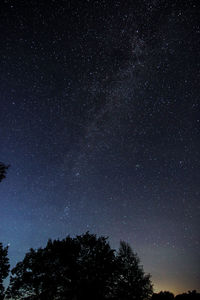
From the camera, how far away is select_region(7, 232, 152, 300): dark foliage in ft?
73.9

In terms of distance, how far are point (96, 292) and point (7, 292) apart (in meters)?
11.0

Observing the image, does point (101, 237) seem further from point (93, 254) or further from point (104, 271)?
point (104, 271)

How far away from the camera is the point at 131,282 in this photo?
Result: 2561cm

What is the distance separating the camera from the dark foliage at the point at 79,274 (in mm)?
22531

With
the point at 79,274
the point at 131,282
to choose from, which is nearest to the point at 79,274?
the point at 79,274

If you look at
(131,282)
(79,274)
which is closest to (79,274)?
(79,274)

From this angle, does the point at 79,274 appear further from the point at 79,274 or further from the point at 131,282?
the point at 131,282

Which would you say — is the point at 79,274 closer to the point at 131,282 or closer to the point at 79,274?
the point at 79,274

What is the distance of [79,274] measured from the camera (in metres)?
23.8

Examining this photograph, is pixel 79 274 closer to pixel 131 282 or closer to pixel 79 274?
pixel 79 274

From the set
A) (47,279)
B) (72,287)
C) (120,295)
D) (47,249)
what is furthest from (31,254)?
(120,295)

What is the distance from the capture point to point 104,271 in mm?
23938

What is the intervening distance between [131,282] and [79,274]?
759 centimetres

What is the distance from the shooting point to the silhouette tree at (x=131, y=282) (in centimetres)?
2427
